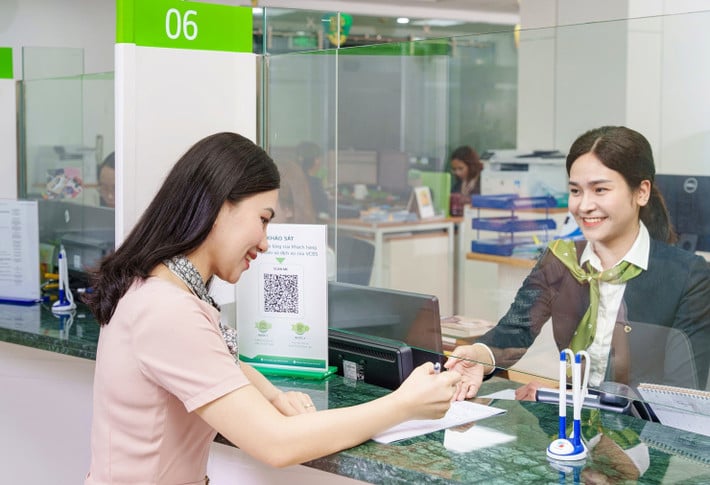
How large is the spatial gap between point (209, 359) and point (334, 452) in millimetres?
347

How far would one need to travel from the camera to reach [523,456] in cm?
188

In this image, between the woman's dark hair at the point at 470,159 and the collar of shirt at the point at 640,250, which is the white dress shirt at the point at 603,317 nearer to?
the collar of shirt at the point at 640,250

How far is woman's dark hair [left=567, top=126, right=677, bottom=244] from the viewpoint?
199cm

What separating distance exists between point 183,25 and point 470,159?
5.97 m

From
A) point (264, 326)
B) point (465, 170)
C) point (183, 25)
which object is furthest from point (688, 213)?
point (465, 170)

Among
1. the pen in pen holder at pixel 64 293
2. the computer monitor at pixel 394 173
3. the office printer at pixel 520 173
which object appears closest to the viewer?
the pen in pen holder at pixel 64 293

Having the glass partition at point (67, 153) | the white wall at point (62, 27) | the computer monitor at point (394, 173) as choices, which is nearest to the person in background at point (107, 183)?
the glass partition at point (67, 153)

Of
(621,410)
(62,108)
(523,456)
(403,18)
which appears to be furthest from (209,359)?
(403,18)

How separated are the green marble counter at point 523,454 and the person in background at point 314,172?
2.35 feet

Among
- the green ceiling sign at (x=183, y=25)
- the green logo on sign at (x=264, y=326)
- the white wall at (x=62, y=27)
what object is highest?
the white wall at (x=62, y=27)

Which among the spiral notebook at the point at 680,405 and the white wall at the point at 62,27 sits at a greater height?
the white wall at the point at 62,27

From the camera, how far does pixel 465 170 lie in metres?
8.30

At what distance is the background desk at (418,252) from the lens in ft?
21.6

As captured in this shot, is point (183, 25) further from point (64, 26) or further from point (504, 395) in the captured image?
point (64, 26)
